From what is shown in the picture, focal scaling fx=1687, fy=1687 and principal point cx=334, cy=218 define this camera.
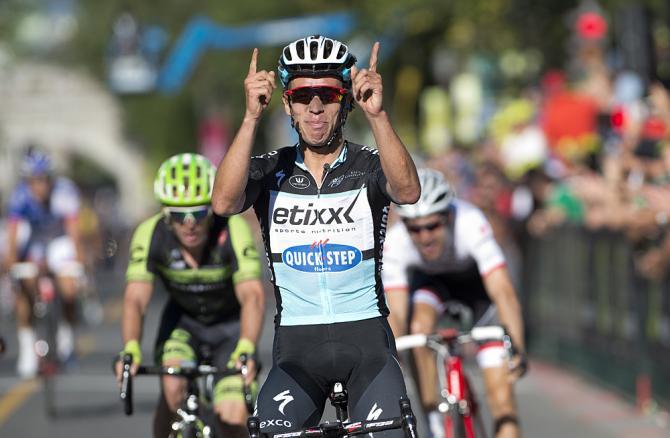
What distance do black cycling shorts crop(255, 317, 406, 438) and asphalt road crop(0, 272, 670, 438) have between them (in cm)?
585

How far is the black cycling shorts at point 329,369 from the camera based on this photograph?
672cm

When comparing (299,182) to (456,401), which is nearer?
(299,182)

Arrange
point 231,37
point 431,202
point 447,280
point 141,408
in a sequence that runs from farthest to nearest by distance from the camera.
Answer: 1. point 231,37
2. point 141,408
3. point 447,280
4. point 431,202

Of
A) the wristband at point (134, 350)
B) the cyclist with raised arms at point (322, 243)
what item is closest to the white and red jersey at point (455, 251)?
the wristband at point (134, 350)

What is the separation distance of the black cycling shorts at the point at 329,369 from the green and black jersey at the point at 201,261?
1.94m

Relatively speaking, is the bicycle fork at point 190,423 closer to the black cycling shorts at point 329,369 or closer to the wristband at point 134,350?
the wristband at point 134,350

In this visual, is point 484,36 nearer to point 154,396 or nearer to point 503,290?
point 154,396

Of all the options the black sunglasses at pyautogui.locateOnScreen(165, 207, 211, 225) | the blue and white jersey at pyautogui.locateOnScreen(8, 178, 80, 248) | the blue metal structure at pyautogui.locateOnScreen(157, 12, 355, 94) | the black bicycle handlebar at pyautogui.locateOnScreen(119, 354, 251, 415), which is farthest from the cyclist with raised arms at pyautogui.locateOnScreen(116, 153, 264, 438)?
the blue metal structure at pyautogui.locateOnScreen(157, 12, 355, 94)

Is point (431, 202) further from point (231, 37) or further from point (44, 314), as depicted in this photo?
point (231, 37)

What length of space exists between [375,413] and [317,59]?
143 centimetres

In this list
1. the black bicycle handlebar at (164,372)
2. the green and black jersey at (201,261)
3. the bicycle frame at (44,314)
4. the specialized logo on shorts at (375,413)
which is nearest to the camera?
the specialized logo on shorts at (375,413)

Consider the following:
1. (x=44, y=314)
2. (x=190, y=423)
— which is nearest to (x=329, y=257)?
(x=190, y=423)

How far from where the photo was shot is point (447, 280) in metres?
10.0

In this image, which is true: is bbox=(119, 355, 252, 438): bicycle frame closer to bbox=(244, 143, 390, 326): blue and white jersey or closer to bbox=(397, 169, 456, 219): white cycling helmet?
bbox=(244, 143, 390, 326): blue and white jersey
